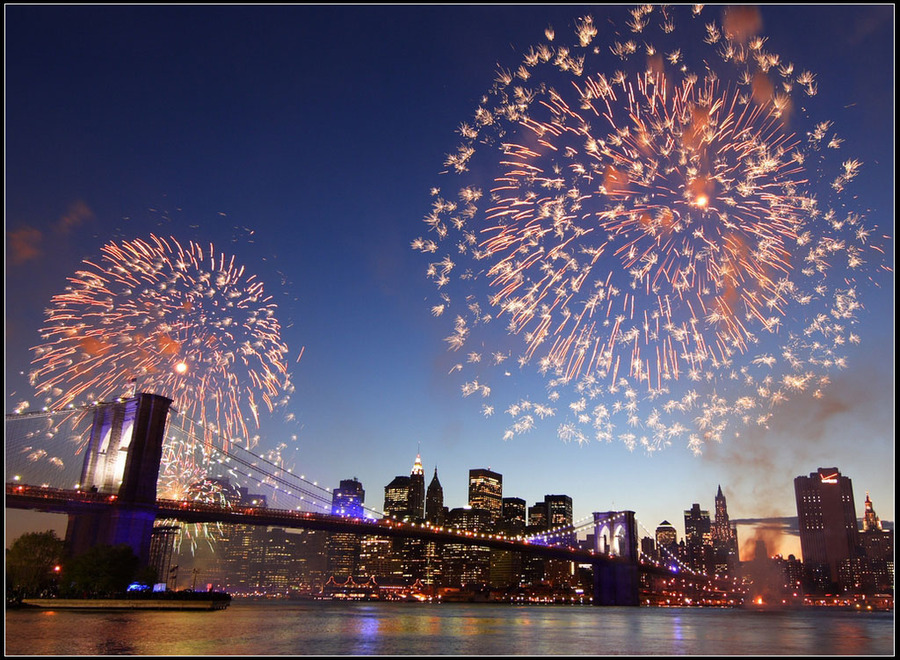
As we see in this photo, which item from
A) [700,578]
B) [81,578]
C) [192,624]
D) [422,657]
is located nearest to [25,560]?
[81,578]

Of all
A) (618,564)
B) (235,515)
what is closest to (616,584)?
(618,564)

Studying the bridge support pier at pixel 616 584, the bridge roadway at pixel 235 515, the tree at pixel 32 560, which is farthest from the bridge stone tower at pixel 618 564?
the tree at pixel 32 560

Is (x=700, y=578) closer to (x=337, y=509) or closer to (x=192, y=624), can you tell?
(x=337, y=509)

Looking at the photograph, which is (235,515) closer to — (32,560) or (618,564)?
(32,560)

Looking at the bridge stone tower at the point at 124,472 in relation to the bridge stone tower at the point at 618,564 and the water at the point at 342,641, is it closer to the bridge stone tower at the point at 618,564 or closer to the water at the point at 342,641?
the water at the point at 342,641

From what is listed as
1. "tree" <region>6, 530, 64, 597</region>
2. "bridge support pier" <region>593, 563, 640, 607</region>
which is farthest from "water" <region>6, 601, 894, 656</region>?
"bridge support pier" <region>593, 563, 640, 607</region>

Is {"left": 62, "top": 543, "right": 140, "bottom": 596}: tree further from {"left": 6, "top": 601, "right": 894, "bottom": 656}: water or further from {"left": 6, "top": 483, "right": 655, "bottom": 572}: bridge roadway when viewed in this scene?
{"left": 6, "top": 483, "right": 655, "bottom": 572}: bridge roadway
